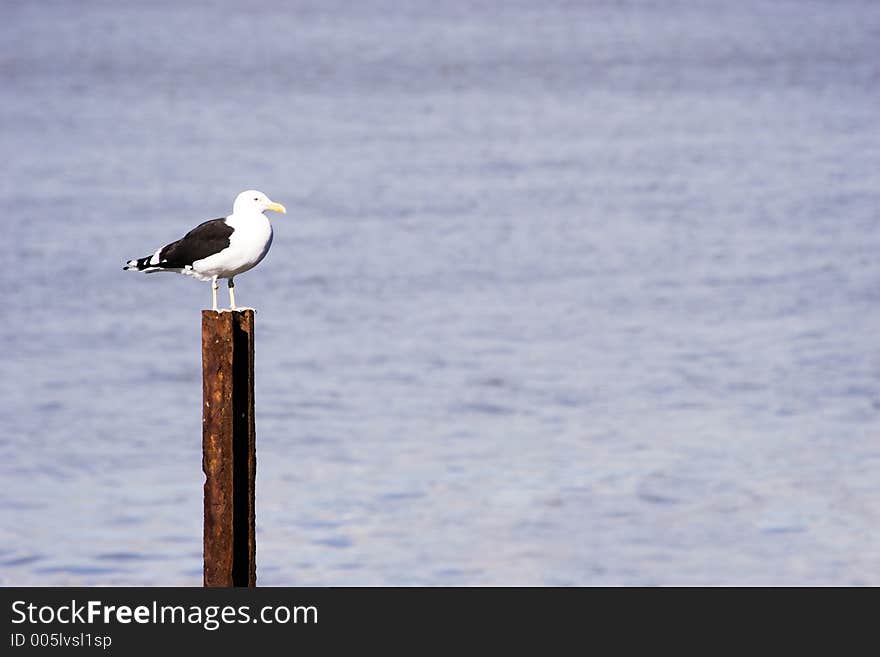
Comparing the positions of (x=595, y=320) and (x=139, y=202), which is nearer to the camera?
(x=595, y=320)

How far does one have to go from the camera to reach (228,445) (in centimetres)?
1114

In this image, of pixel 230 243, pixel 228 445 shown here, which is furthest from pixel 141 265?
pixel 228 445

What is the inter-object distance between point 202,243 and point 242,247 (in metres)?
0.26

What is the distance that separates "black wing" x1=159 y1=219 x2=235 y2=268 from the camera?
461 inches

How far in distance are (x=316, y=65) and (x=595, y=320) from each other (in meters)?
45.4

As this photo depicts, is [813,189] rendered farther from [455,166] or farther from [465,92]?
[465,92]

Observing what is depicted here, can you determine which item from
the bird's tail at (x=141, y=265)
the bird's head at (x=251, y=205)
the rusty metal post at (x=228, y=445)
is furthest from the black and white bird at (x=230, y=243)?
the rusty metal post at (x=228, y=445)

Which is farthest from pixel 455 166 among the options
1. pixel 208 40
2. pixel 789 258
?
pixel 208 40

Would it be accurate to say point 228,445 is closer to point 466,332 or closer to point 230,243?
point 230,243

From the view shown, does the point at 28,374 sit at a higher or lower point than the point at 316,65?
lower

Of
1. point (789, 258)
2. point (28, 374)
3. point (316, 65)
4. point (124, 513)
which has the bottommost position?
point (124, 513)

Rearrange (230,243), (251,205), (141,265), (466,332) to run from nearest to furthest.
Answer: (230,243)
(251,205)
(141,265)
(466,332)

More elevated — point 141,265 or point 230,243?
point 141,265

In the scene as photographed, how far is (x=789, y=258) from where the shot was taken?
114ft
